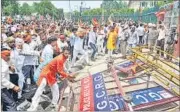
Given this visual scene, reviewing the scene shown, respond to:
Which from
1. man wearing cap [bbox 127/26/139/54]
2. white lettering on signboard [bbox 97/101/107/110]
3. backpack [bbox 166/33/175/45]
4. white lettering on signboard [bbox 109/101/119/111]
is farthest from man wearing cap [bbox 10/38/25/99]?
man wearing cap [bbox 127/26/139/54]

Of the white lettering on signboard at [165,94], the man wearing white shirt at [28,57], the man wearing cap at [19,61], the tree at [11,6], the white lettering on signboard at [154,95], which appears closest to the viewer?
the white lettering on signboard at [154,95]

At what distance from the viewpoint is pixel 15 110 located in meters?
7.28

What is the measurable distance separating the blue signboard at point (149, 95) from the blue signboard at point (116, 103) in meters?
0.44

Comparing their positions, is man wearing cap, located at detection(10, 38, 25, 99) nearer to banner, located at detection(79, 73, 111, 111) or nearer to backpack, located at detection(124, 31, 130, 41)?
banner, located at detection(79, 73, 111, 111)

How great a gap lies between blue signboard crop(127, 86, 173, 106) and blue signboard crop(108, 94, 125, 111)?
1.44ft

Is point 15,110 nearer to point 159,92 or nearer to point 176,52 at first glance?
point 159,92

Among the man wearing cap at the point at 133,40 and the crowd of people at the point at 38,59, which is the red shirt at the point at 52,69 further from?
the man wearing cap at the point at 133,40

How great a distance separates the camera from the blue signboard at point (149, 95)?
7.73 m

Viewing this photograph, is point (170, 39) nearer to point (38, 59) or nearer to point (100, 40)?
point (100, 40)

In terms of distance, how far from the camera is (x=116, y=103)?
282 inches

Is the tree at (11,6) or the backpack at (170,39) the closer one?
the backpack at (170,39)

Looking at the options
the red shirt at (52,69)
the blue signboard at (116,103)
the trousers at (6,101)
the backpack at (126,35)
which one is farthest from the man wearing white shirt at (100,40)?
the trousers at (6,101)

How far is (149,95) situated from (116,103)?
121 cm

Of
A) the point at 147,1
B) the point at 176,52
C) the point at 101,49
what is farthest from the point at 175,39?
the point at 147,1
